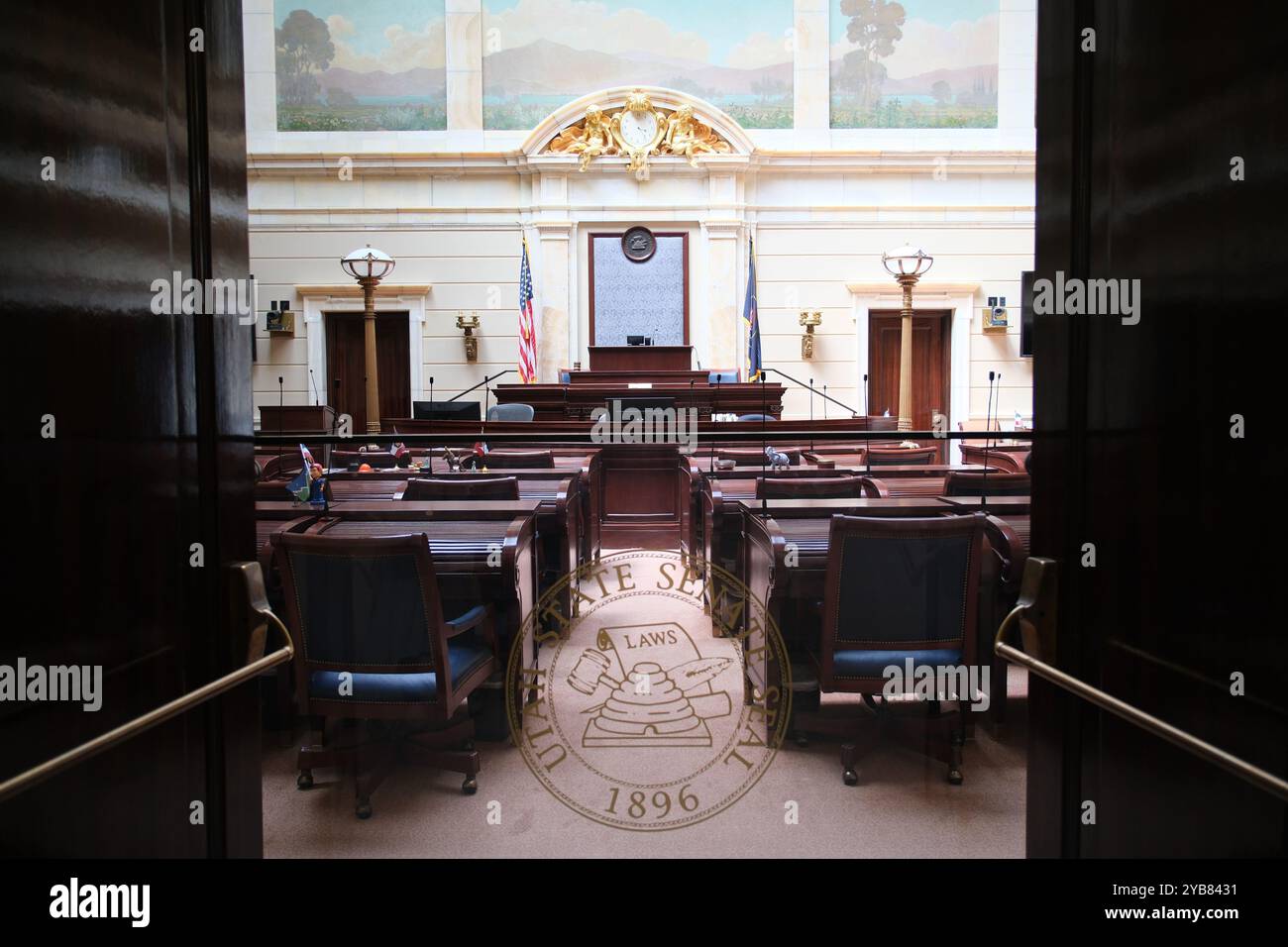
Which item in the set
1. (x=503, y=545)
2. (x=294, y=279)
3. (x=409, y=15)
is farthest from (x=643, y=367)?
(x=503, y=545)

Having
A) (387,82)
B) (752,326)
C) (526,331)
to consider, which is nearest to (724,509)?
(752,326)

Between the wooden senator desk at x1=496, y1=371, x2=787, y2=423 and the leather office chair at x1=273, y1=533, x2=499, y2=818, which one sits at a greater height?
the wooden senator desk at x1=496, y1=371, x2=787, y2=423

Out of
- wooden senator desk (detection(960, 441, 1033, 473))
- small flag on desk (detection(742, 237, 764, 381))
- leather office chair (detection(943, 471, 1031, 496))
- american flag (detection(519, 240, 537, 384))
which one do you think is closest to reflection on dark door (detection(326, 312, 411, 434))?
american flag (detection(519, 240, 537, 384))

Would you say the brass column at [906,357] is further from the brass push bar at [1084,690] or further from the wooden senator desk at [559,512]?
the brass push bar at [1084,690]

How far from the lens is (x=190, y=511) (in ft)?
4.08

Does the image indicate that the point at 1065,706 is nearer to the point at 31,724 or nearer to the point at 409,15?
the point at 31,724

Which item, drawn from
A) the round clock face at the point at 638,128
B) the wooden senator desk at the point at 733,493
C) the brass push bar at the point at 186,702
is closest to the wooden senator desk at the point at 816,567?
the wooden senator desk at the point at 733,493

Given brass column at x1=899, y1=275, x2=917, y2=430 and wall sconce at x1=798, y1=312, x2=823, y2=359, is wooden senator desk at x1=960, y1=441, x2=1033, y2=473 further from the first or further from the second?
wall sconce at x1=798, y1=312, x2=823, y2=359

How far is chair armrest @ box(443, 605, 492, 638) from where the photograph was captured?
2096 mm

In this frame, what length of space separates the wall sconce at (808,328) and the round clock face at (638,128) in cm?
283

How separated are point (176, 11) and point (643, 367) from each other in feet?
24.9

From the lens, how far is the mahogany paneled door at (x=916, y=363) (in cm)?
1028

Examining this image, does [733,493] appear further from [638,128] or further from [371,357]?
[638,128]

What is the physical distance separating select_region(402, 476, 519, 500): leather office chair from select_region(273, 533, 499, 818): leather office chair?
2.96 feet
